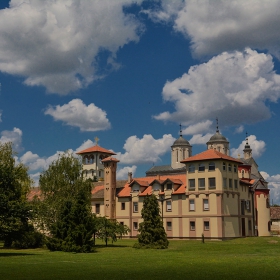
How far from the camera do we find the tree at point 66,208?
4653 centimetres

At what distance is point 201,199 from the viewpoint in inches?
2697

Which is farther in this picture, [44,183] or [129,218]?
[129,218]

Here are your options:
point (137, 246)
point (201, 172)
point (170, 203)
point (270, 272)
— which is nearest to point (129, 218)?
point (170, 203)

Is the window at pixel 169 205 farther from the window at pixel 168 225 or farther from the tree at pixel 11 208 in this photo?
the tree at pixel 11 208

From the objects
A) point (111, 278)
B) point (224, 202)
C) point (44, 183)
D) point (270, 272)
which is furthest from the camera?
point (224, 202)

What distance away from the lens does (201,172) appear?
69.1m

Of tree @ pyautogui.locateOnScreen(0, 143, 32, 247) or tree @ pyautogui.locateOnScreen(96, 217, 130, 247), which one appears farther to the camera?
tree @ pyautogui.locateOnScreen(96, 217, 130, 247)

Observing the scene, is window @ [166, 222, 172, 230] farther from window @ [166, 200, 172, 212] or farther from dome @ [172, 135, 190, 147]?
dome @ [172, 135, 190, 147]

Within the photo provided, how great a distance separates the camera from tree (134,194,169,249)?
48.7m

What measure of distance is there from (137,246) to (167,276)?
88.8 ft

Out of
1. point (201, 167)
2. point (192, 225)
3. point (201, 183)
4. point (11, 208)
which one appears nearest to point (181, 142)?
point (201, 167)

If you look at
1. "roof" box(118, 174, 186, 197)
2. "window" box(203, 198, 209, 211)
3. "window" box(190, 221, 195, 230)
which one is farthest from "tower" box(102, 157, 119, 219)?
"window" box(203, 198, 209, 211)

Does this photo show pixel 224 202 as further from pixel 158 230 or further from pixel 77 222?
pixel 77 222

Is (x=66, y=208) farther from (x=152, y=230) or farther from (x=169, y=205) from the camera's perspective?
(x=169, y=205)
